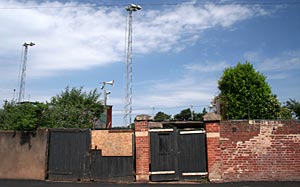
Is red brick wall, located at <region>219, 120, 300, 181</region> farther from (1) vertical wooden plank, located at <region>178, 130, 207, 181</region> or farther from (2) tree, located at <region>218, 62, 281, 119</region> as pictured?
(2) tree, located at <region>218, 62, 281, 119</region>

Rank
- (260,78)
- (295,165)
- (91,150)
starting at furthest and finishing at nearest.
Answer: (260,78) → (91,150) → (295,165)

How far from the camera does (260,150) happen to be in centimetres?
1126

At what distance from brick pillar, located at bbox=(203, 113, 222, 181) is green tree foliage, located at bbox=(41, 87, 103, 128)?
7.75 meters

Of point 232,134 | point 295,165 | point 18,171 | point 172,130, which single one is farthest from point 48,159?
point 295,165

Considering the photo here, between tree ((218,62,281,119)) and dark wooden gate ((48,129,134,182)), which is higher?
tree ((218,62,281,119))

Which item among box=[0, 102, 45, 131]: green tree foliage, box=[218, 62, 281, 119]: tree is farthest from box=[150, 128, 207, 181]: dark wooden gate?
box=[218, 62, 281, 119]: tree

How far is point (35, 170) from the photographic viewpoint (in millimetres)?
12203

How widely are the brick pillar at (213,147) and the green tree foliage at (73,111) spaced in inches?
305

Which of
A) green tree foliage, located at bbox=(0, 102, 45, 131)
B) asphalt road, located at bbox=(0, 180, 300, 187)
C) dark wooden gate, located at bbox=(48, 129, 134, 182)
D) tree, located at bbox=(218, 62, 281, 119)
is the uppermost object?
tree, located at bbox=(218, 62, 281, 119)

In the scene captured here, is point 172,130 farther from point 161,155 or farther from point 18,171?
point 18,171

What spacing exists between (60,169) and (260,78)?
679 inches

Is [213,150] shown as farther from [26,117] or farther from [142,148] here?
[26,117]

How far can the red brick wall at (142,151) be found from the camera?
11.4m

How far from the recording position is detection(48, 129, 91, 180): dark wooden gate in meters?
11.9
